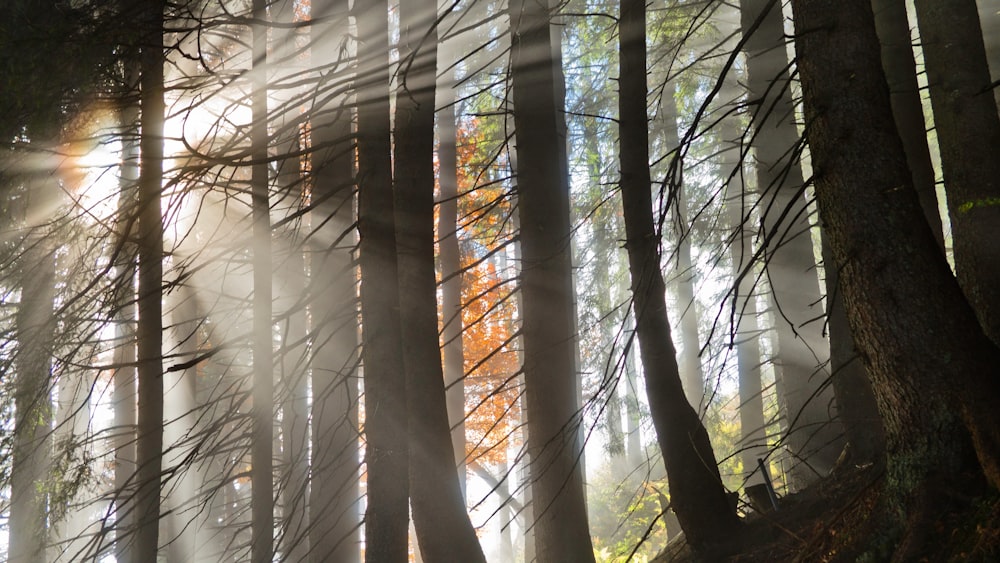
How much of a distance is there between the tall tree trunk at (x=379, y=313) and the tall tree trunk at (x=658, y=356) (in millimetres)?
1789

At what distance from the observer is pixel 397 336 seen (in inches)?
204

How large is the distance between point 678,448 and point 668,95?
14.0m

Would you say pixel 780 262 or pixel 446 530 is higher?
pixel 780 262

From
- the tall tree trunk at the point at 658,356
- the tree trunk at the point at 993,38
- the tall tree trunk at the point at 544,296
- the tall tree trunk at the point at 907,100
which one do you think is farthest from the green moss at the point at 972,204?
the tree trunk at the point at 993,38

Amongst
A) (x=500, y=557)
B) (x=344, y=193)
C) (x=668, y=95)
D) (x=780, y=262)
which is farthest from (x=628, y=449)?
(x=344, y=193)

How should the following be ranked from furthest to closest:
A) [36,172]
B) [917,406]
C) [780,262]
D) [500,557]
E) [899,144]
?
[500,557]
[780,262]
[36,172]
[899,144]
[917,406]

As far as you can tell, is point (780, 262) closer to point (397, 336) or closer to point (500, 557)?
point (397, 336)

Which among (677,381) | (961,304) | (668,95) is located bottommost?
(961,304)

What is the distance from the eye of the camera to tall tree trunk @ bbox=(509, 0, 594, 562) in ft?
21.6

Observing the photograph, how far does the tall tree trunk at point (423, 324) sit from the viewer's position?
516cm

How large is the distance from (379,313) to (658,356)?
7.26 feet

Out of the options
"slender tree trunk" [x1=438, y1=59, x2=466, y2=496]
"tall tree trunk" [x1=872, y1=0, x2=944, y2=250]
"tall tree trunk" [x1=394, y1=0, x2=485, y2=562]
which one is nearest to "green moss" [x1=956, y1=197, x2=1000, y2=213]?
"tall tree trunk" [x1=872, y1=0, x2=944, y2=250]

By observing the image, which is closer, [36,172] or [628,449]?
[36,172]

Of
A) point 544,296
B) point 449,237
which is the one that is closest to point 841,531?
point 544,296
